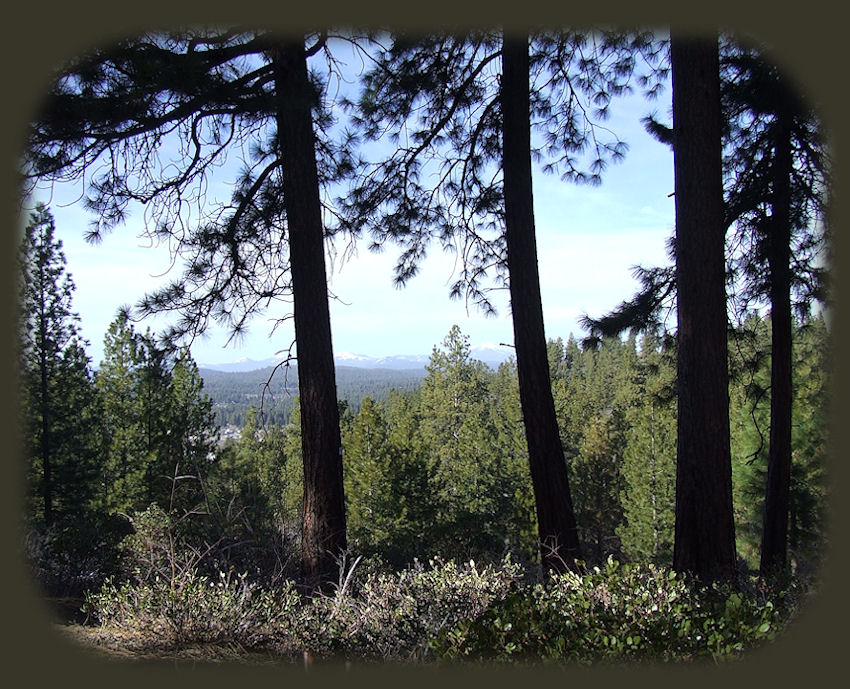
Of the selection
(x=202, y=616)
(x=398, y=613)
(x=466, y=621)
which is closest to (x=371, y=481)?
(x=202, y=616)

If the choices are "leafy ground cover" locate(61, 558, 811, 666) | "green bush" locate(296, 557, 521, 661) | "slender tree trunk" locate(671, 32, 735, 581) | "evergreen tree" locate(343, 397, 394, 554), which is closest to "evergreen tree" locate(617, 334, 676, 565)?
"evergreen tree" locate(343, 397, 394, 554)

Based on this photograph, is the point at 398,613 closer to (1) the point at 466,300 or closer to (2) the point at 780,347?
(1) the point at 466,300

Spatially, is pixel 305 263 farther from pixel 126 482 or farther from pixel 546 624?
pixel 126 482

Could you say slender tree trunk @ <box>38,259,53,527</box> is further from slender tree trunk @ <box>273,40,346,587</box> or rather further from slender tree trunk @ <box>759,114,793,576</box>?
slender tree trunk @ <box>759,114,793,576</box>

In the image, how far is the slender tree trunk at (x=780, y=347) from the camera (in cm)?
686

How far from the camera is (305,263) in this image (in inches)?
193

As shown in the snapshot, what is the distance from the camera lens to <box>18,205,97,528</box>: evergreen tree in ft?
45.5

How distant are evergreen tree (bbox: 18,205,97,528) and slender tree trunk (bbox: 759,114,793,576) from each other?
49.8 feet

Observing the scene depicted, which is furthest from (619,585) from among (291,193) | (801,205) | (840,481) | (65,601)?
(801,205)

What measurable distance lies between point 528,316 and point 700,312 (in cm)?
151

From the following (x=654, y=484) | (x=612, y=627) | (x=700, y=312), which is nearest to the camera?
(x=612, y=627)

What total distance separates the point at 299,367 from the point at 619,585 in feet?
10.2

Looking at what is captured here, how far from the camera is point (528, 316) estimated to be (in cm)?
511

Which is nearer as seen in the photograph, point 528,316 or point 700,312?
point 700,312
